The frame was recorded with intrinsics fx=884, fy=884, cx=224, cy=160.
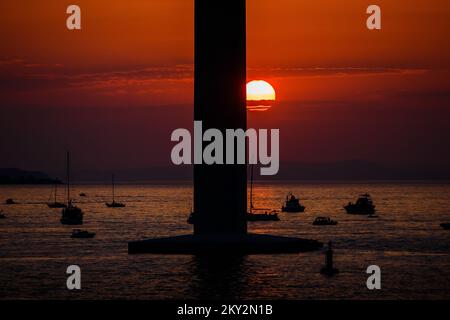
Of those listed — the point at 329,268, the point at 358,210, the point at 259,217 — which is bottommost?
the point at 358,210

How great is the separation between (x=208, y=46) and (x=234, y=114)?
3736 millimetres

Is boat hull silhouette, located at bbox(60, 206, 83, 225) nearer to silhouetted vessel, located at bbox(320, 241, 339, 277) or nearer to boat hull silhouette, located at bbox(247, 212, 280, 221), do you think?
boat hull silhouette, located at bbox(247, 212, 280, 221)

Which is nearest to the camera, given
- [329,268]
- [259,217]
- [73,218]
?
[329,268]

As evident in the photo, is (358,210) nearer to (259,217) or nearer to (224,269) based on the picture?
(259,217)

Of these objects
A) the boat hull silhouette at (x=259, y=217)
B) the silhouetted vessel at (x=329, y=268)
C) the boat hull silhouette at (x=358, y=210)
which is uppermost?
the silhouetted vessel at (x=329, y=268)

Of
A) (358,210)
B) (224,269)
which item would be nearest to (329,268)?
(224,269)

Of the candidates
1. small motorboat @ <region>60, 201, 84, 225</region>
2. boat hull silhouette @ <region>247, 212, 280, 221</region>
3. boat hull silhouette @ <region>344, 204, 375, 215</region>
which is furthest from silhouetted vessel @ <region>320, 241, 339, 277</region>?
boat hull silhouette @ <region>344, 204, 375, 215</region>

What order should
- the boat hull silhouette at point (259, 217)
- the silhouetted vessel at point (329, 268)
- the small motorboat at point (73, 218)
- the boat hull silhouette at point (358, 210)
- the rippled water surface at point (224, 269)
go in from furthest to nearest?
the boat hull silhouette at point (358, 210)
the boat hull silhouette at point (259, 217)
the small motorboat at point (73, 218)
the silhouetted vessel at point (329, 268)
the rippled water surface at point (224, 269)

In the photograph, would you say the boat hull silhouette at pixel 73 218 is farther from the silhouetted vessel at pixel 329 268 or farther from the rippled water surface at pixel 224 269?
the silhouetted vessel at pixel 329 268

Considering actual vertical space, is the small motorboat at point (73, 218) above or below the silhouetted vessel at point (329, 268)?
below

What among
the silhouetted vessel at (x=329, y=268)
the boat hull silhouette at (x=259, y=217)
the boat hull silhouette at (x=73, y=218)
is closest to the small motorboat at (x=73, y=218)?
the boat hull silhouette at (x=73, y=218)

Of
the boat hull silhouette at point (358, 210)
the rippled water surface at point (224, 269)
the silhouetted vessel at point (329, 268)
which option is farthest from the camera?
the boat hull silhouette at point (358, 210)
